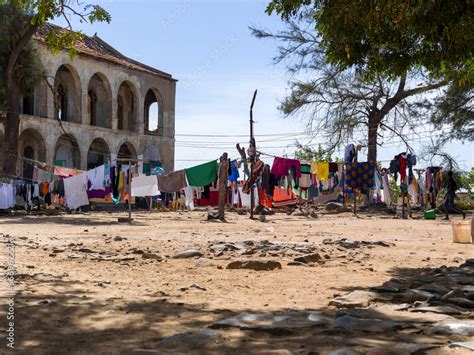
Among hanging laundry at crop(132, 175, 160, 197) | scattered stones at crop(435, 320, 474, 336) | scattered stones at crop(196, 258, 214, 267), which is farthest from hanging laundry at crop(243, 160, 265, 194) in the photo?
scattered stones at crop(435, 320, 474, 336)

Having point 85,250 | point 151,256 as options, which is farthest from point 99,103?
point 151,256

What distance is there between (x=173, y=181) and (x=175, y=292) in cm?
1466

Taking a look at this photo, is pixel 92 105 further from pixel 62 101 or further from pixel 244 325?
pixel 244 325

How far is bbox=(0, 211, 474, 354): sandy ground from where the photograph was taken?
3693mm

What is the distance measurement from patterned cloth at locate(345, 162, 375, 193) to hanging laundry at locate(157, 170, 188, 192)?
5.81m

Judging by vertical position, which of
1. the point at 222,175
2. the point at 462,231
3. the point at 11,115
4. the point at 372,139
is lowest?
the point at 462,231

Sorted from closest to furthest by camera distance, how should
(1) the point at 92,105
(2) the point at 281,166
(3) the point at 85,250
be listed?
(3) the point at 85,250, (2) the point at 281,166, (1) the point at 92,105

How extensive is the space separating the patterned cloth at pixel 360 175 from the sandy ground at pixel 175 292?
997 cm

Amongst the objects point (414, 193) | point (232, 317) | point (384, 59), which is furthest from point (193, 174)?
point (232, 317)

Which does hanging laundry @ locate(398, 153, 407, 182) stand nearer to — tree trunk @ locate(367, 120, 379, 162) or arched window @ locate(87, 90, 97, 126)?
tree trunk @ locate(367, 120, 379, 162)

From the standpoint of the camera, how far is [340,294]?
18.8 feet

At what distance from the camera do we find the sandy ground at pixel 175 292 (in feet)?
12.1

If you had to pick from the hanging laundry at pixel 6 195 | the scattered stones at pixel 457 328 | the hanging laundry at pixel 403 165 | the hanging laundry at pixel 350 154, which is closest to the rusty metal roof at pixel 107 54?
the hanging laundry at pixel 6 195

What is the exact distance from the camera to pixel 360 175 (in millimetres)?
21219
